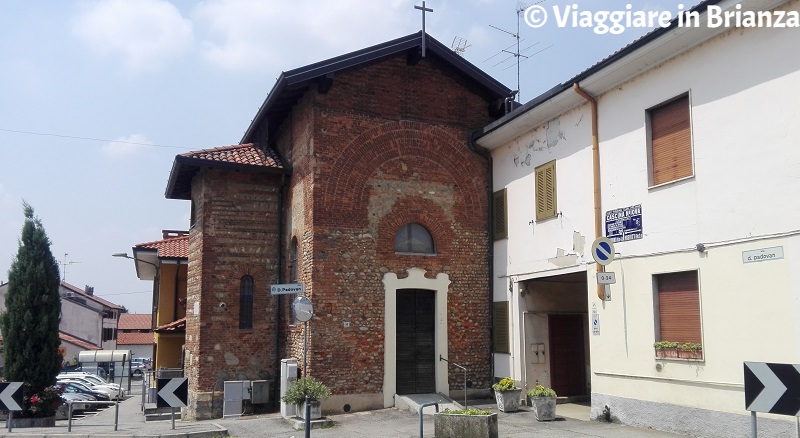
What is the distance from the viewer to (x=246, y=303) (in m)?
17.1

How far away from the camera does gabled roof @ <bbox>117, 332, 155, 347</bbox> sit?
221ft

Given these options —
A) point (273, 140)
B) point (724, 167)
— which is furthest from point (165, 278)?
point (724, 167)

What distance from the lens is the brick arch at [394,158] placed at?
15672mm

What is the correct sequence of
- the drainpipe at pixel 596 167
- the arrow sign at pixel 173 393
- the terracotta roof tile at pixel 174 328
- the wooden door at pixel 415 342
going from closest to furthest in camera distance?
the drainpipe at pixel 596 167 → the arrow sign at pixel 173 393 → the wooden door at pixel 415 342 → the terracotta roof tile at pixel 174 328

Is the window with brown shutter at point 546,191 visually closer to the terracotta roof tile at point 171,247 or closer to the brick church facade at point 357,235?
the brick church facade at point 357,235

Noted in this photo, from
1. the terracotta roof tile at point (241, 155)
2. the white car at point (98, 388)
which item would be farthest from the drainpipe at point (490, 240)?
the white car at point (98, 388)

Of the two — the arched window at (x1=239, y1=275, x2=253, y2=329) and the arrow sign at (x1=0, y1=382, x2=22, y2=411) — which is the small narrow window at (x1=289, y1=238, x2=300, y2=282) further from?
the arrow sign at (x1=0, y1=382, x2=22, y2=411)

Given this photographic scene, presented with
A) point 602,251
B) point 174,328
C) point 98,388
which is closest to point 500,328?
point 602,251

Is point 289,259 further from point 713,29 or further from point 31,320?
point 713,29

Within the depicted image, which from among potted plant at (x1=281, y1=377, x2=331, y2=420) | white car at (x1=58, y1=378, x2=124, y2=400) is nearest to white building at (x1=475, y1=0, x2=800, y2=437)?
potted plant at (x1=281, y1=377, x2=331, y2=420)

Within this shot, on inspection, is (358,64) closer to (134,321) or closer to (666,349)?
(666,349)

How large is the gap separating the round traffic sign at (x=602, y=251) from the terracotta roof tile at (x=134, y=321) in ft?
217

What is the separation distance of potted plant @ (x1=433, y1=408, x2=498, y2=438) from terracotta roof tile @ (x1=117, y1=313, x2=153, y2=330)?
215ft

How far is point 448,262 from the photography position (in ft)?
53.8
